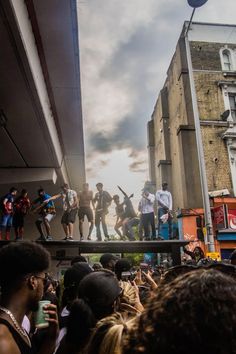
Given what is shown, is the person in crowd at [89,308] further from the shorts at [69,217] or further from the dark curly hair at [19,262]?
the shorts at [69,217]

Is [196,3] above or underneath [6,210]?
above

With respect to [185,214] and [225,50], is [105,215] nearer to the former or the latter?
[185,214]

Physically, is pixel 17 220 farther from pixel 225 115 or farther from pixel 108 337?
pixel 225 115

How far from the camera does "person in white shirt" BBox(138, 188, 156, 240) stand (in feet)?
33.4

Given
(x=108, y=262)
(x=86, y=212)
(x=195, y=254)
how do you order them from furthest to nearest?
(x=86, y=212), (x=195, y=254), (x=108, y=262)

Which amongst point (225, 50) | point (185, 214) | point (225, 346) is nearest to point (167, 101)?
point (225, 50)

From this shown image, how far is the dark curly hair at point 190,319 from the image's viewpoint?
91 centimetres

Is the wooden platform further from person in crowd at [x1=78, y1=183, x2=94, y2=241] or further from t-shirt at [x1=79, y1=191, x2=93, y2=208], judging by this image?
t-shirt at [x1=79, y1=191, x2=93, y2=208]

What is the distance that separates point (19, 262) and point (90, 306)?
591mm

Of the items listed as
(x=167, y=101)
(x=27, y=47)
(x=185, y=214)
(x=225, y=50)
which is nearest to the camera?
(x=27, y=47)

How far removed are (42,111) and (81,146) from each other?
15.1 feet

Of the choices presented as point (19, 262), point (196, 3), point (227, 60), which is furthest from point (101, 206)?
point (227, 60)

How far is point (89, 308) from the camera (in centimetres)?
221

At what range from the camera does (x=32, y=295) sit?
2.13 meters
